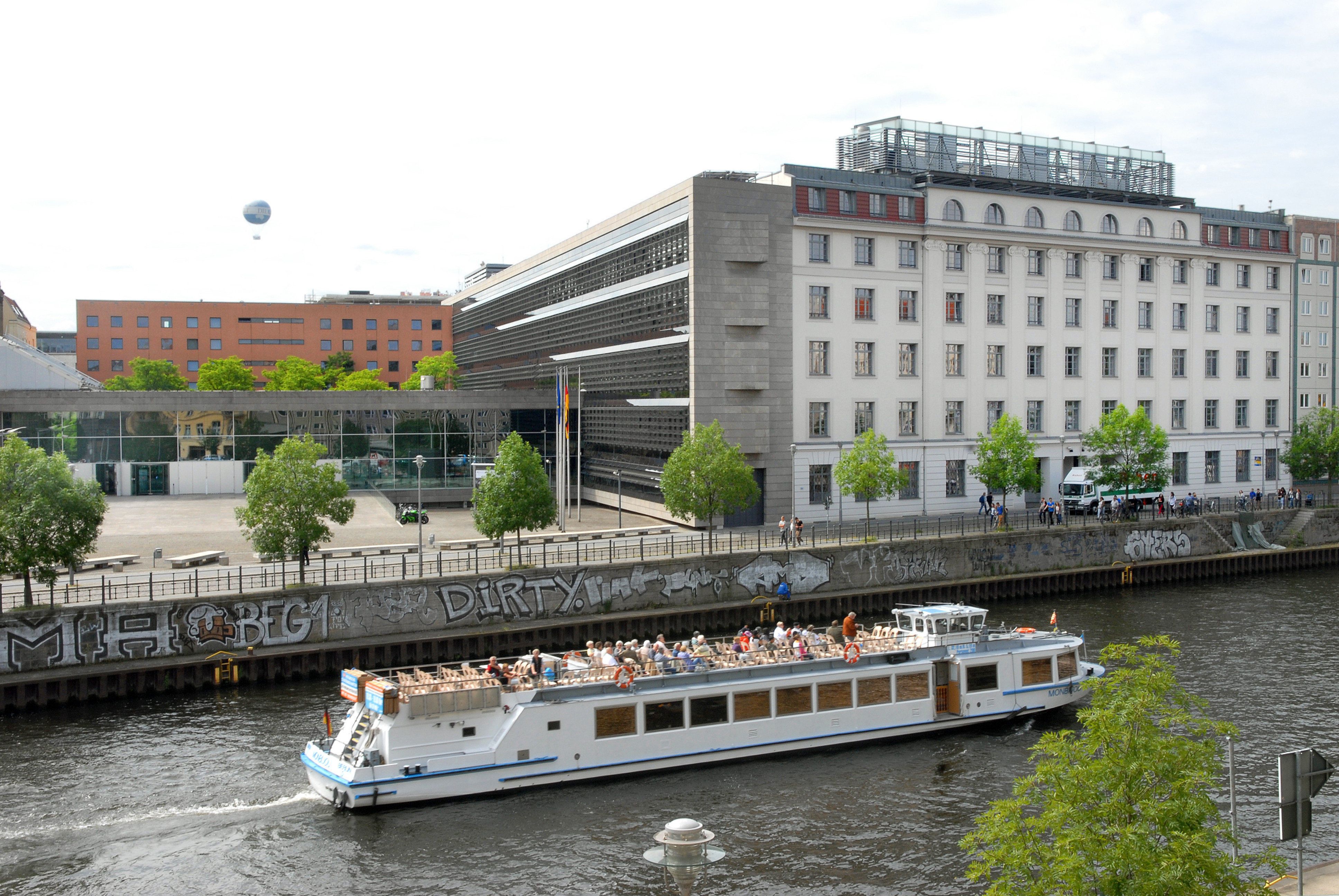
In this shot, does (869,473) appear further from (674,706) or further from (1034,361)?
(674,706)

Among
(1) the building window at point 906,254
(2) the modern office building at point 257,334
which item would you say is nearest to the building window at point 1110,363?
(1) the building window at point 906,254

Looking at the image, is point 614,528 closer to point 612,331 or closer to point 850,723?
point 612,331

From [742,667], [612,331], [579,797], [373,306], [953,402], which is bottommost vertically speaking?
[579,797]

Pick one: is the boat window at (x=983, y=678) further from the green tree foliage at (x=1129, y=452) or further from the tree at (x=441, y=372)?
the tree at (x=441, y=372)

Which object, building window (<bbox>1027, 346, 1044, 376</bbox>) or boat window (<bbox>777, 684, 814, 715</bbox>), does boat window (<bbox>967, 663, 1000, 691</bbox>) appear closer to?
boat window (<bbox>777, 684, 814, 715</bbox>)

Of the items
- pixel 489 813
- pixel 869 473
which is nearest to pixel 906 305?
pixel 869 473

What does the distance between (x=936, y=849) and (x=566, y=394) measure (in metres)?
47.5

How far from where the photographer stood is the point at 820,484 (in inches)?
2719

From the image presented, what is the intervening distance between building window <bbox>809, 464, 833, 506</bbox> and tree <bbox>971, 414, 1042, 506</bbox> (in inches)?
355

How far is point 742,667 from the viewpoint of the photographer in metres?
34.0

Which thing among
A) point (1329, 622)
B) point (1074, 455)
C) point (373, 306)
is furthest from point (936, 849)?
point (373, 306)

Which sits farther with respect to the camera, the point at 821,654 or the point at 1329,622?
the point at 1329,622

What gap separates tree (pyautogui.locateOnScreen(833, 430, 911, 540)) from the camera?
6081 cm

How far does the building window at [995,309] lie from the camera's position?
74.6m
